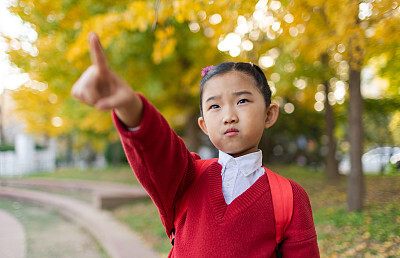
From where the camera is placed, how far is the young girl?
1087 mm

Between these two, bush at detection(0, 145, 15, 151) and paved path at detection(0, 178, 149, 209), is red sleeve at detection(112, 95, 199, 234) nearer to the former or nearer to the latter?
paved path at detection(0, 178, 149, 209)

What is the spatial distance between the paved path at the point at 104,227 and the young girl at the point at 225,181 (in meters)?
3.12

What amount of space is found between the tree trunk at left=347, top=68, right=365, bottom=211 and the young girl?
11.0ft

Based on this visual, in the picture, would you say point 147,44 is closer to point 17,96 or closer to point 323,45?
point 323,45

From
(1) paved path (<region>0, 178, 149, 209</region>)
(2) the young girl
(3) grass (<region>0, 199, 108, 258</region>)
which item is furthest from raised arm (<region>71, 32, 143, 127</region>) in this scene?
(1) paved path (<region>0, 178, 149, 209</region>)

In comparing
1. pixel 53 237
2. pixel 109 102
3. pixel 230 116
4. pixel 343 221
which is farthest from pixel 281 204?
pixel 53 237

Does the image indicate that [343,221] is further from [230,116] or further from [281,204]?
[230,116]

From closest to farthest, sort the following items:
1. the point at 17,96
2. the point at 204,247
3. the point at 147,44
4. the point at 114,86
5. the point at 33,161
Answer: the point at 114,86, the point at 204,247, the point at 147,44, the point at 17,96, the point at 33,161

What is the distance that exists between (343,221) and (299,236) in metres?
3.10

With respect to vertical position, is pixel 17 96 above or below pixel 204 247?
above

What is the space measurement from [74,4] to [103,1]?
515mm

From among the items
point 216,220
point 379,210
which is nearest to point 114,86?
point 216,220

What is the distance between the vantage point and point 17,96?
9.36 m

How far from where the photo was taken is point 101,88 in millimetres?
819
